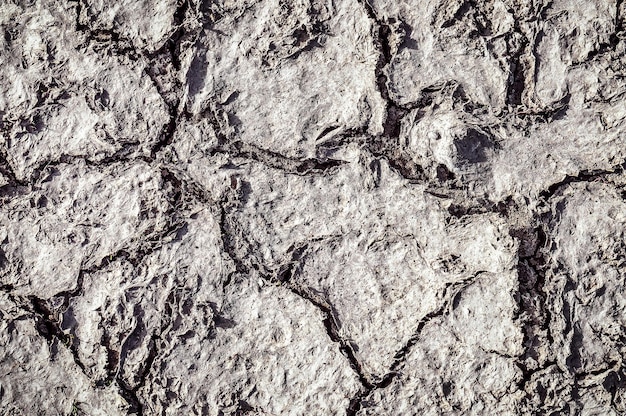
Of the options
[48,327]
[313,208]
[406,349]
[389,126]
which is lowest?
[406,349]

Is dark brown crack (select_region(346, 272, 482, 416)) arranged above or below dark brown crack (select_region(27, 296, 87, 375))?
below

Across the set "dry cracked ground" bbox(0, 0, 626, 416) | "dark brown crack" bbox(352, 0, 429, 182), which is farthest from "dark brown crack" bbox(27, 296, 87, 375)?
"dark brown crack" bbox(352, 0, 429, 182)

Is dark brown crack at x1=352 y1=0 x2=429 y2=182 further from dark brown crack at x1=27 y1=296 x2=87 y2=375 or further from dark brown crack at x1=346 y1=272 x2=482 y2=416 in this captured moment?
dark brown crack at x1=27 y1=296 x2=87 y2=375

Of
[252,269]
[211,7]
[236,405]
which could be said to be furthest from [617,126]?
[236,405]

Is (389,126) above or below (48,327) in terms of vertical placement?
above

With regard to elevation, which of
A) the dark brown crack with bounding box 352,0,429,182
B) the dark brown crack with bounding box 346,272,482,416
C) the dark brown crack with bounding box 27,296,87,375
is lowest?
the dark brown crack with bounding box 346,272,482,416

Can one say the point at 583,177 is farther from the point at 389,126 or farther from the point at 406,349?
the point at 406,349

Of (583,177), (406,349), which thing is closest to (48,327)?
(406,349)

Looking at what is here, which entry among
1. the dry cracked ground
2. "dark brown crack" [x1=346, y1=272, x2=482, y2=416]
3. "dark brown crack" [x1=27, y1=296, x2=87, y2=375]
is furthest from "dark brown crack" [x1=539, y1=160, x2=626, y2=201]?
"dark brown crack" [x1=27, y1=296, x2=87, y2=375]
